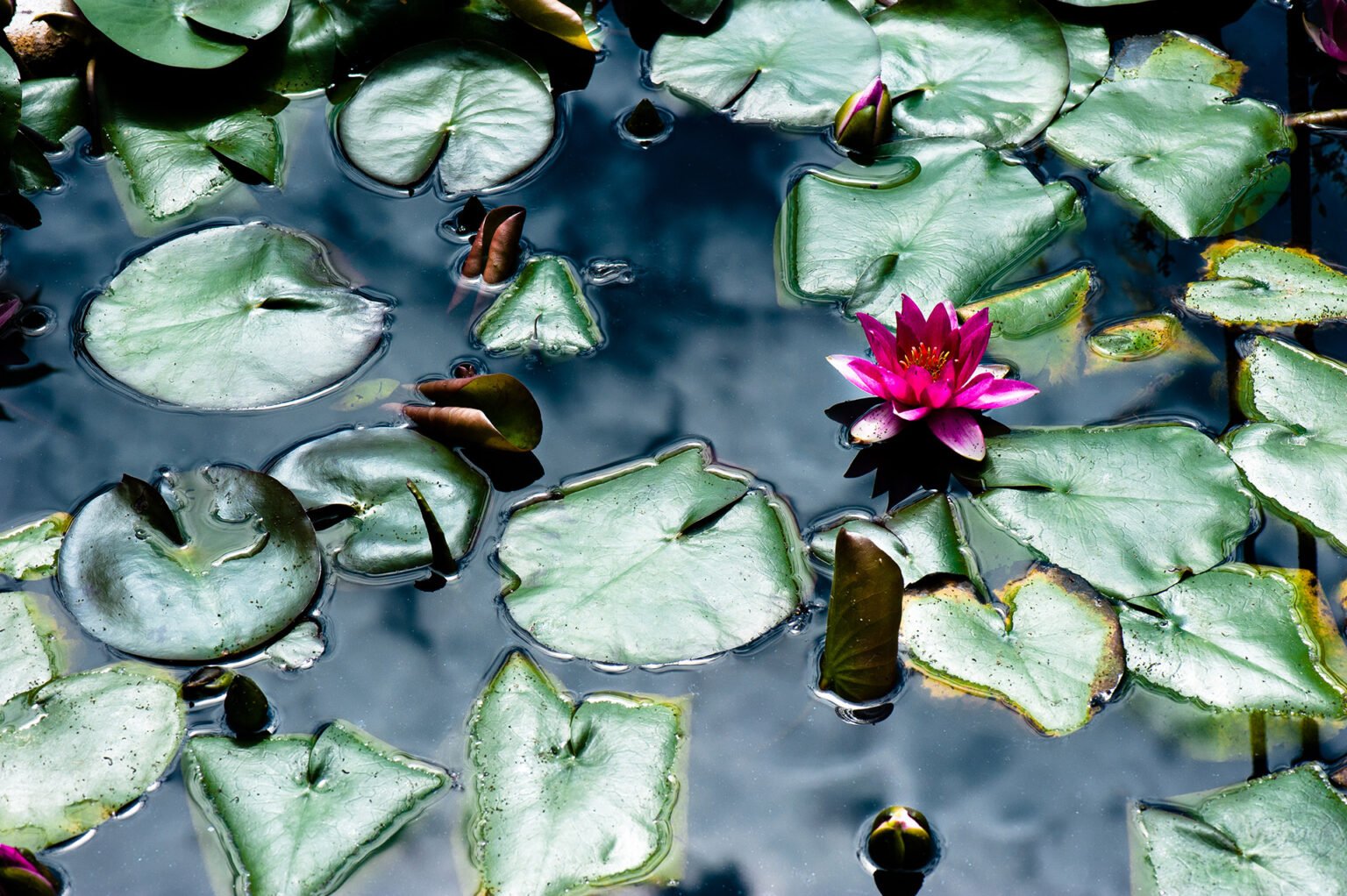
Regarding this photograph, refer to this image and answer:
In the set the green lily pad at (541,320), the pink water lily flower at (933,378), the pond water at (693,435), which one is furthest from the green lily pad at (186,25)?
the pink water lily flower at (933,378)

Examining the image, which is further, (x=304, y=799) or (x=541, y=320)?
(x=541, y=320)

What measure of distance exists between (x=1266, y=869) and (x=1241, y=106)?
2.41m

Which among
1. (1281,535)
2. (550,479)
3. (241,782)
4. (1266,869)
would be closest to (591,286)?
(550,479)

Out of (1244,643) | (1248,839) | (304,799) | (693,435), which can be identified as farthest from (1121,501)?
(304,799)

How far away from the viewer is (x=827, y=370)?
2887 mm

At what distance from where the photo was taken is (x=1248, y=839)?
82.9 inches

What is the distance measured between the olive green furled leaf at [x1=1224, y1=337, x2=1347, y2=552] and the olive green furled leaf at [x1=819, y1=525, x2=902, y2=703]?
108 centimetres

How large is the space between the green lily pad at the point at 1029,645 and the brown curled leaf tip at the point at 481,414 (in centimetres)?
103

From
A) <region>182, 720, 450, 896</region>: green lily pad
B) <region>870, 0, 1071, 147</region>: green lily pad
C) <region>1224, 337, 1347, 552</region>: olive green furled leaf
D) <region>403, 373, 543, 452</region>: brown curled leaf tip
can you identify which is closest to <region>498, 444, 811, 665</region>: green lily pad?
<region>403, 373, 543, 452</region>: brown curled leaf tip

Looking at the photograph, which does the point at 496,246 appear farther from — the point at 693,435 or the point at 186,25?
the point at 186,25

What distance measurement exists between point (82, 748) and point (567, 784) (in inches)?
40.7

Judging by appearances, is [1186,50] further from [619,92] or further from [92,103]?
[92,103]

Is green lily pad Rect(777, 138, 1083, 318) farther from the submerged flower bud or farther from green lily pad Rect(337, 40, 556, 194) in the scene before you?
green lily pad Rect(337, 40, 556, 194)

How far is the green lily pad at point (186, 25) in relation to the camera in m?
3.22
